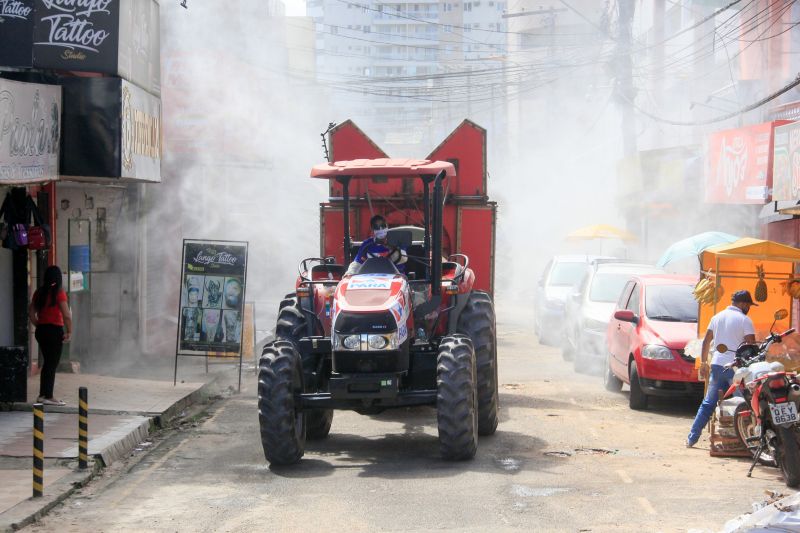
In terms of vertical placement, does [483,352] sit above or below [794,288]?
below

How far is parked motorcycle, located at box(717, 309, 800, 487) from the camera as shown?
30.1 ft

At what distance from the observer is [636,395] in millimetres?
14172

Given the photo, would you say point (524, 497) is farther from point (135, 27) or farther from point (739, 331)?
point (135, 27)

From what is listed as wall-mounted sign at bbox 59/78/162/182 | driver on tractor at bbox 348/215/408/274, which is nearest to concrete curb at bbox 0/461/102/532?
driver on tractor at bbox 348/215/408/274

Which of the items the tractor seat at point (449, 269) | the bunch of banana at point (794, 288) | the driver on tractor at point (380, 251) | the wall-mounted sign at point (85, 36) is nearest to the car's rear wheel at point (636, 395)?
the bunch of banana at point (794, 288)

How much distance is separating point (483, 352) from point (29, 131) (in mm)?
6037

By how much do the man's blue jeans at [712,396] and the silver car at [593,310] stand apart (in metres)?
6.74

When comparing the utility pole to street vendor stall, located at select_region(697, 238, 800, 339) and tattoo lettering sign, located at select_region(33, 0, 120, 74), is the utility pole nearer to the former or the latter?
street vendor stall, located at select_region(697, 238, 800, 339)

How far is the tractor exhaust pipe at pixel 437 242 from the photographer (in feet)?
37.4

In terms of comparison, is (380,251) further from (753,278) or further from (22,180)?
(753,278)

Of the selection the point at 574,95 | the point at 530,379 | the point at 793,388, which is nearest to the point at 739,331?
the point at 793,388

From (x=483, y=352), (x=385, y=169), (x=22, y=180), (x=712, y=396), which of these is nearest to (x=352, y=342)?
(x=483, y=352)

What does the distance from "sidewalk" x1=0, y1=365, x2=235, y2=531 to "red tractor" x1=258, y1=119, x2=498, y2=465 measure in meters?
1.89

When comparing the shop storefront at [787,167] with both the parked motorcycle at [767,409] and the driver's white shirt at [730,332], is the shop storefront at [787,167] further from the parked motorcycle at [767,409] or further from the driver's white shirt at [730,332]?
the parked motorcycle at [767,409]
